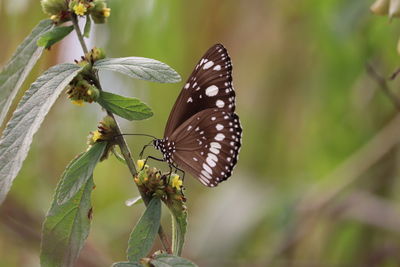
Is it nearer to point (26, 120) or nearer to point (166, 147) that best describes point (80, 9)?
point (26, 120)

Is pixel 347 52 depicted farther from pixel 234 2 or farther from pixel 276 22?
pixel 234 2

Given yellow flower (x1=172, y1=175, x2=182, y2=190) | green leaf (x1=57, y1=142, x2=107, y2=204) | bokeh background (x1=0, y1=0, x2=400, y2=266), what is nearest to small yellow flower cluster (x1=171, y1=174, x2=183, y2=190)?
yellow flower (x1=172, y1=175, x2=182, y2=190)

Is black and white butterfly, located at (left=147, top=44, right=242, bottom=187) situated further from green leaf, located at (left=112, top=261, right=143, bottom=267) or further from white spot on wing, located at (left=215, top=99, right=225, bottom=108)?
green leaf, located at (left=112, top=261, right=143, bottom=267)

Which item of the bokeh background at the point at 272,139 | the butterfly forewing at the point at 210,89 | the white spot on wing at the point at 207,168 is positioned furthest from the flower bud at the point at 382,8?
the bokeh background at the point at 272,139

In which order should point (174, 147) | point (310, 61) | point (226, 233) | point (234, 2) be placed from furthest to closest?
point (310, 61)
point (234, 2)
point (226, 233)
point (174, 147)

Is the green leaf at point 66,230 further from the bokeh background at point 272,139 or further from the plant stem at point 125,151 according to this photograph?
the bokeh background at point 272,139

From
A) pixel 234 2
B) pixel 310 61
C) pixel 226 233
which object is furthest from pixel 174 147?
pixel 310 61
